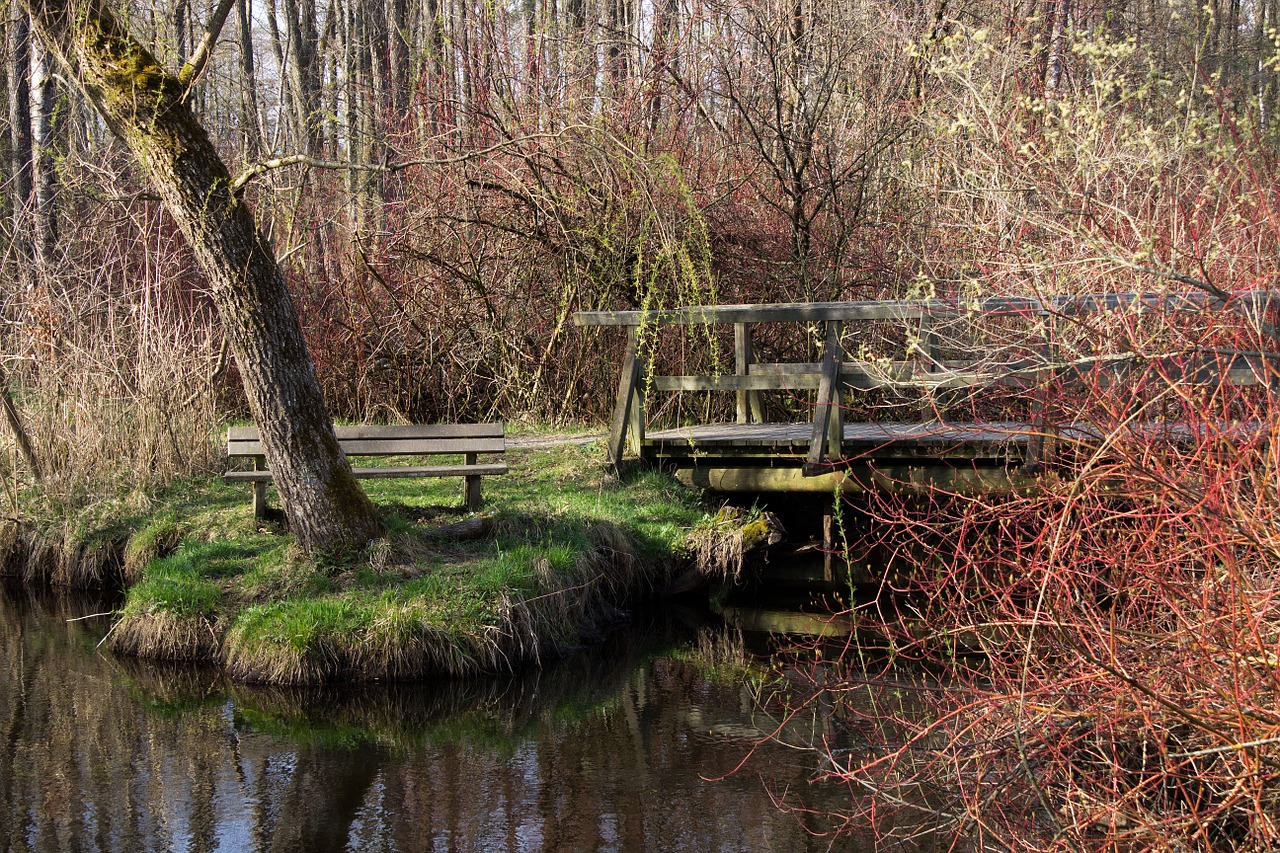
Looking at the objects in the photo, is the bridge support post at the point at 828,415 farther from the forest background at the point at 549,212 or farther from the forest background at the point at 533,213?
the forest background at the point at 533,213

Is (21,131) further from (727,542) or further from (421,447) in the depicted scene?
(727,542)

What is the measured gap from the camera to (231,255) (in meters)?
7.60

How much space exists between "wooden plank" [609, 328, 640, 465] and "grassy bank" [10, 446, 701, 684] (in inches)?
13.9

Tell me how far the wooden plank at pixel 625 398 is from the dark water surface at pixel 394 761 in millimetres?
2262

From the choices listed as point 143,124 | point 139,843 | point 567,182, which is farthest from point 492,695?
point 567,182

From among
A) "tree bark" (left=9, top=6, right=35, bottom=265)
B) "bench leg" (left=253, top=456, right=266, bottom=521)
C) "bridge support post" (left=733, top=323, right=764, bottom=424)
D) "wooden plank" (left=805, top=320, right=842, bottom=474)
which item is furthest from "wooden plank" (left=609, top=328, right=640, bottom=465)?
"tree bark" (left=9, top=6, right=35, bottom=265)

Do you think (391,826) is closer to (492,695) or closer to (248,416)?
(492,695)

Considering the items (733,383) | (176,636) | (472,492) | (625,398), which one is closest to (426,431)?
(472,492)

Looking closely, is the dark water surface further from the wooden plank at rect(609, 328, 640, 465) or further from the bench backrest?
the wooden plank at rect(609, 328, 640, 465)

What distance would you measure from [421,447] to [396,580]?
1.33m

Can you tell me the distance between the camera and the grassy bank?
761 cm

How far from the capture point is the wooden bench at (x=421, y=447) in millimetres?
9016

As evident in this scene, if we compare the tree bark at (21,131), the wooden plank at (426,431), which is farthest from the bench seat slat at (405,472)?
the tree bark at (21,131)

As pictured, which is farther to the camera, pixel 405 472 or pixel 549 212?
pixel 549 212
